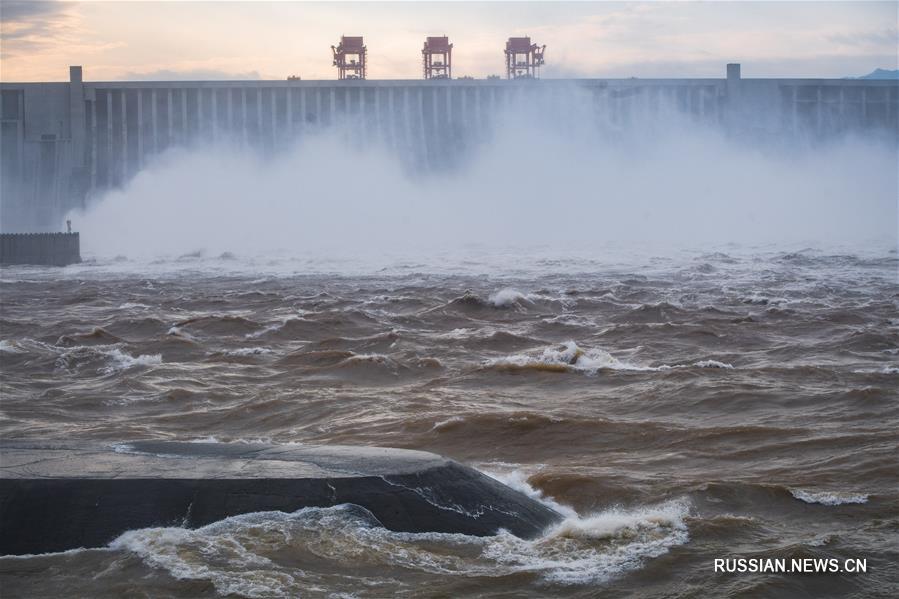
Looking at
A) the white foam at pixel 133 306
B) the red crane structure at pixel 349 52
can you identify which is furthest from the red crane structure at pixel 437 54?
the white foam at pixel 133 306

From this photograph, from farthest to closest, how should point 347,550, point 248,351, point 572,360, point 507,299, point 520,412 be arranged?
point 507,299 < point 248,351 < point 572,360 < point 520,412 < point 347,550

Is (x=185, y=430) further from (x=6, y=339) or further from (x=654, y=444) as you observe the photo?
(x=6, y=339)

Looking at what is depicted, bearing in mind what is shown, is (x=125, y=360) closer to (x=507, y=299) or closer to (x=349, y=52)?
(x=507, y=299)

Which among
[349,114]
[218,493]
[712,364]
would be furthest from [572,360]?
[349,114]

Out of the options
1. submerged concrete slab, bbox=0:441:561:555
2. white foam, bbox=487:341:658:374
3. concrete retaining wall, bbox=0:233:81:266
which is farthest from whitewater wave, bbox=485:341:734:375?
concrete retaining wall, bbox=0:233:81:266

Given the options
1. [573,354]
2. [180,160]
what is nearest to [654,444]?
[573,354]

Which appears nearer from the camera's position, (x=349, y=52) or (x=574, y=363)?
(x=574, y=363)
